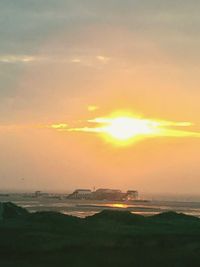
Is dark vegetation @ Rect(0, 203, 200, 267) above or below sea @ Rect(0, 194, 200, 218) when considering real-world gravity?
below

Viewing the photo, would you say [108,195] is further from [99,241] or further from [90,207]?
[99,241]

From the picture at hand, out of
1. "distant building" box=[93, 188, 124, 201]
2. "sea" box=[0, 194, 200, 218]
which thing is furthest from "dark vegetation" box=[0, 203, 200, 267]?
"distant building" box=[93, 188, 124, 201]

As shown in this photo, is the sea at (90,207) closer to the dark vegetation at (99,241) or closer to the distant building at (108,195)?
the dark vegetation at (99,241)

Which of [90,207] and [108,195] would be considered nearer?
[90,207]

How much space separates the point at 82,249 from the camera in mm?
35562

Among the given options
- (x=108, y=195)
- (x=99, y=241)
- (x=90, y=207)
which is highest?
(x=108, y=195)

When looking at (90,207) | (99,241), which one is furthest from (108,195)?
(99,241)

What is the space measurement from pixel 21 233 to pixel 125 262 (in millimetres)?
11779

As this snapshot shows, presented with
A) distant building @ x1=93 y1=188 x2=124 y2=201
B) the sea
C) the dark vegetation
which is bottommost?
the dark vegetation

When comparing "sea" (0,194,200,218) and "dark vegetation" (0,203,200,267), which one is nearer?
"dark vegetation" (0,203,200,267)

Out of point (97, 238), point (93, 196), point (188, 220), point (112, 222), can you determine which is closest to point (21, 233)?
point (97, 238)

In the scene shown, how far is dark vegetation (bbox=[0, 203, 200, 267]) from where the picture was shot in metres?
32.1

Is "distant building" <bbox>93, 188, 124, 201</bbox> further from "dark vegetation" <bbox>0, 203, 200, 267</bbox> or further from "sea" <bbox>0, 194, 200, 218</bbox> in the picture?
"dark vegetation" <bbox>0, 203, 200, 267</bbox>

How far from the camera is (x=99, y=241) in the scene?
38.2m
